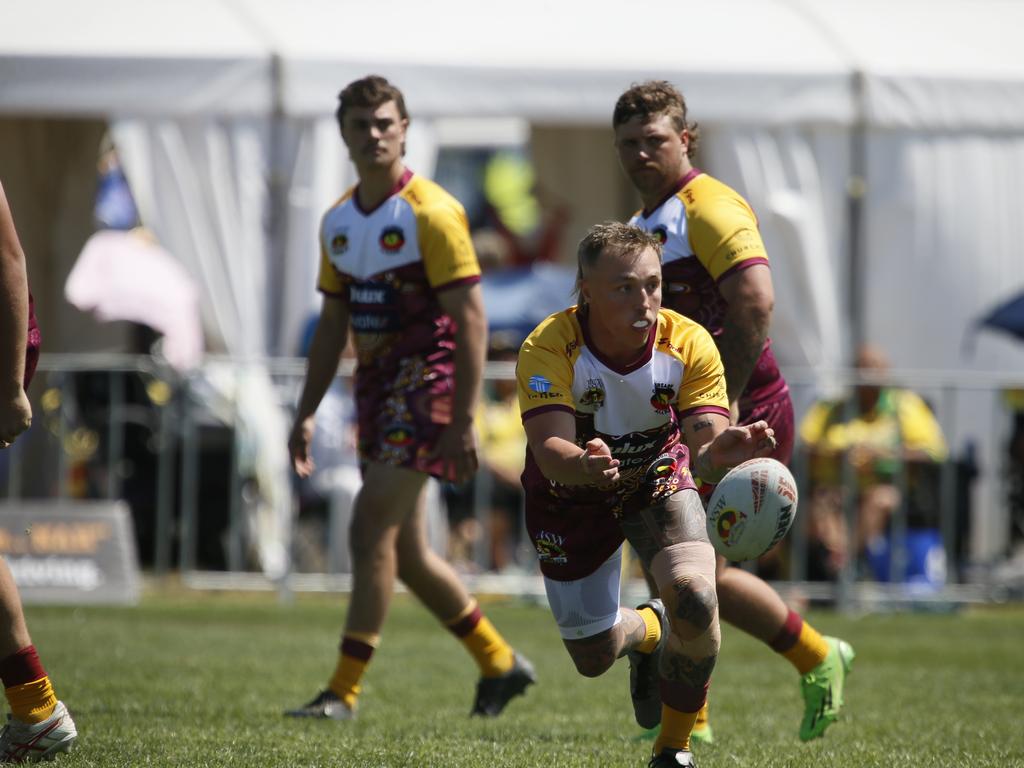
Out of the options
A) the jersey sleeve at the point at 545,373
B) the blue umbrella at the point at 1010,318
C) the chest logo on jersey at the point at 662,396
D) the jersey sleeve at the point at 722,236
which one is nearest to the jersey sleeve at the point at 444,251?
the jersey sleeve at the point at 722,236

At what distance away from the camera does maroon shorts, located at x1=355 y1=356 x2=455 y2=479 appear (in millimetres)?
5918

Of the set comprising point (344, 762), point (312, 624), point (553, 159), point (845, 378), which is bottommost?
point (312, 624)

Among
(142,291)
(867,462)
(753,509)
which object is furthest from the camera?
(142,291)

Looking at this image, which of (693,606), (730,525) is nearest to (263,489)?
(693,606)

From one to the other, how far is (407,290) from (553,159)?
35.9ft

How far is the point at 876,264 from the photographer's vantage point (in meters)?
12.4

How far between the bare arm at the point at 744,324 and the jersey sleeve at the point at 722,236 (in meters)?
0.04

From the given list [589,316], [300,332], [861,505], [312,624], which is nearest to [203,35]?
[300,332]

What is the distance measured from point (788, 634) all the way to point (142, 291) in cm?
789

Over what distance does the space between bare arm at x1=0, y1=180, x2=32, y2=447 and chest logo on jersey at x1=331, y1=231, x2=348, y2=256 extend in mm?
1815

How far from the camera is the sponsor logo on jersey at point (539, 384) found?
434 centimetres

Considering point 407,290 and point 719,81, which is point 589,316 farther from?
point 719,81

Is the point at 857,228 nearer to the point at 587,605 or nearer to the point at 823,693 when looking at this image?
the point at 823,693

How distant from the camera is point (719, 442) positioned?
13.5 feet
